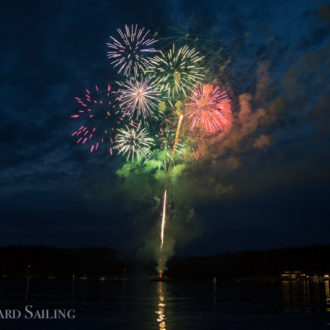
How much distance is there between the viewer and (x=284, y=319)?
27219 millimetres

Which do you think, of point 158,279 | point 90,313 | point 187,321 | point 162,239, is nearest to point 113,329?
point 187,321

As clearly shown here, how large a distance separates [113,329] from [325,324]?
12533 millimetres

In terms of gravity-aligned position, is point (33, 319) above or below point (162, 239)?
below

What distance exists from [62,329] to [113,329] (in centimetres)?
271

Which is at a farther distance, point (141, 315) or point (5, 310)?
point (5, 310)

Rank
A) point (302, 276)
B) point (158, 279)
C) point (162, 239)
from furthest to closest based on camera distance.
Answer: point (302, 276), point (158, 279), point (162, 239)

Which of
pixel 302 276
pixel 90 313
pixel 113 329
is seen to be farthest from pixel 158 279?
pixel 113 329

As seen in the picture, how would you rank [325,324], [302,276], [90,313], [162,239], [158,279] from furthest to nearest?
[302,276], [158,279], [162,239], [90,313], [325,324]

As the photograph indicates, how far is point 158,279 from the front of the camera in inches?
5241

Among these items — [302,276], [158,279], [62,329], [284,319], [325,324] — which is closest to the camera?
[62,329]

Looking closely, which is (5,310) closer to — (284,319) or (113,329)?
(113,329)

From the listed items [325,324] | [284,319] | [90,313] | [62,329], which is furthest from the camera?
[90,313]

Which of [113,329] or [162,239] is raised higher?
[162,239]

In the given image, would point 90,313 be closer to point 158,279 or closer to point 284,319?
point 284,319
